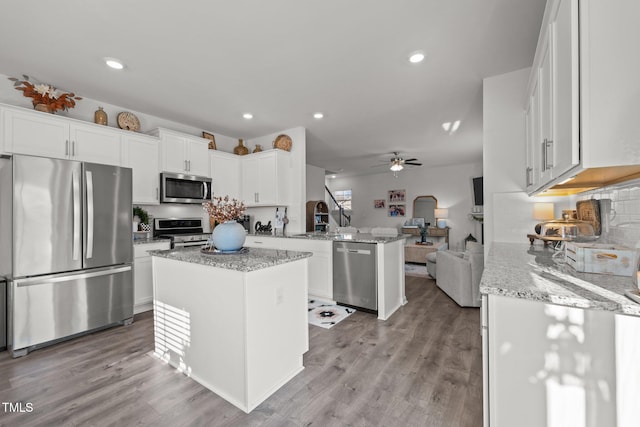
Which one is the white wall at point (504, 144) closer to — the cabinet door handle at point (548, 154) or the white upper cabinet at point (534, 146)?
the white upper cabinet at point (534, 146)

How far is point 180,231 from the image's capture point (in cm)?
425

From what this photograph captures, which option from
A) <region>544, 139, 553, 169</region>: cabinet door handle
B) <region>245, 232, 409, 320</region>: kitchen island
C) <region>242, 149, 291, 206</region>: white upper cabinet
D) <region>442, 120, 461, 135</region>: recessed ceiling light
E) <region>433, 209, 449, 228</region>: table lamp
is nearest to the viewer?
<region>544, 139, 553, 169</region>: cabinet door handle

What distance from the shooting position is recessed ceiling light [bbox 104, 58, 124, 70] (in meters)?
2.56

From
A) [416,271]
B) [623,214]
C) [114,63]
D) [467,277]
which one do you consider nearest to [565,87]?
[623,214]

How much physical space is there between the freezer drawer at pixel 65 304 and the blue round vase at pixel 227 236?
1.79m

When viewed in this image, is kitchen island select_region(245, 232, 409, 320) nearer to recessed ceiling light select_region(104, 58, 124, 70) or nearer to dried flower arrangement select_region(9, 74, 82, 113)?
recessed ceiling light select_region(104, 58, 124, 70)

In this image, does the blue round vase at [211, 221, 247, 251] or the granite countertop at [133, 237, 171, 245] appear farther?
the granite countertop at [133, 237, 171, 245]

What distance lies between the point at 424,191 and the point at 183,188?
695cm

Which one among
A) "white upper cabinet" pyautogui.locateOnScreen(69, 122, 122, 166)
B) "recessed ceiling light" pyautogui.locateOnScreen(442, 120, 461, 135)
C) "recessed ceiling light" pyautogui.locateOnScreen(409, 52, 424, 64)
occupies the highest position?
"recessed ceiling light" pyautogui.locateOnScreen(442, 120, 461, 135)

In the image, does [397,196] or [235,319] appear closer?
[235,319]

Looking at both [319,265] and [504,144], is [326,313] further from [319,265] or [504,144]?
[504,144]

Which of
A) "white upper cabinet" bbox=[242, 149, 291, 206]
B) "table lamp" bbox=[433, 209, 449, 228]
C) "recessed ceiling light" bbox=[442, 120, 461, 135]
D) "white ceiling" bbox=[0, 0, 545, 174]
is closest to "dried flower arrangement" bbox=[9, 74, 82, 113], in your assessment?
"white ceiling" bbox=[0, 0, 545, 174]

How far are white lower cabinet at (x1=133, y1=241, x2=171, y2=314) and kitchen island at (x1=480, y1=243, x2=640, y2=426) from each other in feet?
12.1

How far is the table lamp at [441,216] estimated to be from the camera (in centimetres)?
815
